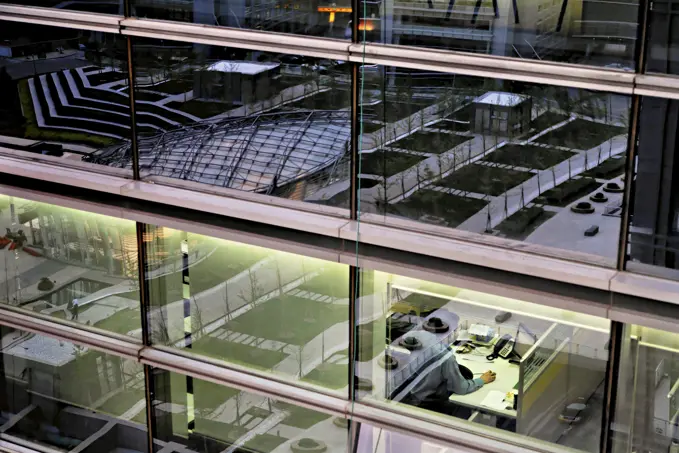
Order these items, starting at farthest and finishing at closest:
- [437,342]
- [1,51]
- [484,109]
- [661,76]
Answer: [1,51] → [437,342] → [484,109] → [661,76]

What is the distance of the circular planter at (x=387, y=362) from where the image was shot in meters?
6.11

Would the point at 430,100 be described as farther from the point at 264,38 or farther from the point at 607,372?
the point at 607,372

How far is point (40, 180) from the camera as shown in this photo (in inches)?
276

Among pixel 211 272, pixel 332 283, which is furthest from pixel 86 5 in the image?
pixel 332 283

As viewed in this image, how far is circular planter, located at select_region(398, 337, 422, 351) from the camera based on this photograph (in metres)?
6.00

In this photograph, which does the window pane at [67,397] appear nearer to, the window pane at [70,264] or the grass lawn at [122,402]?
the grass lawn at [122,402]

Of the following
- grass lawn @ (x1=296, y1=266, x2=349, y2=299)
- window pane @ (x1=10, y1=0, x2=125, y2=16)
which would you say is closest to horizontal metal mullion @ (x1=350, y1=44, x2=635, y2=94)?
grass lawn @ (x1=296, y1=266, x2=349, y2=299)

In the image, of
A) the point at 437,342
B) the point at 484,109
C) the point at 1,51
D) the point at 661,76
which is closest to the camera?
the point at 661,76

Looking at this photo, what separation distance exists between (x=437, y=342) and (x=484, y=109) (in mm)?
1338

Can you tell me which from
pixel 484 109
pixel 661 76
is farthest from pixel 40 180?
pixel 661 76

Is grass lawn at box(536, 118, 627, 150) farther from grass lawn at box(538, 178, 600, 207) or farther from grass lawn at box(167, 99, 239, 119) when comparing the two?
grass lawn at box(167, 99, 239, 119)

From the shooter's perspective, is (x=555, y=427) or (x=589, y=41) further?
(x=555, y=427)

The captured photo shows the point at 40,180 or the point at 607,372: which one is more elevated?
the point at 40,180

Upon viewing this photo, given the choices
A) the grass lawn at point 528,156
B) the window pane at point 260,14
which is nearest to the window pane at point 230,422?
the grass lawn at point 528,156
